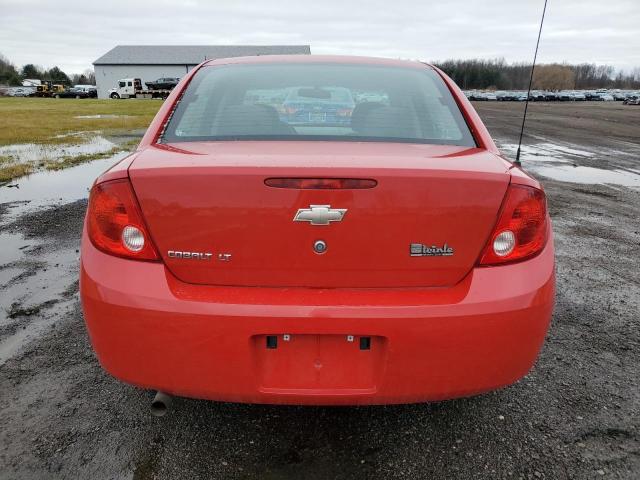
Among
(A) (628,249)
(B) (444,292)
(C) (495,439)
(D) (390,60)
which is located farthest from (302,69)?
(A) (628,249)

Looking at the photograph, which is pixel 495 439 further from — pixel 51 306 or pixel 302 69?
pixel 51 306

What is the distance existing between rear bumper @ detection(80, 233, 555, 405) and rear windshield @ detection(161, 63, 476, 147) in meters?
0.73

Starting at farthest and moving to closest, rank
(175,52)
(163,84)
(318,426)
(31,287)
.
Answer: (175,52) → (163,84) → (31,287) → (318,426)

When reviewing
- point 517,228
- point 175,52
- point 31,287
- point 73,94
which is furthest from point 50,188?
point 175,52

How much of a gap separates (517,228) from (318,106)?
1.27 meters

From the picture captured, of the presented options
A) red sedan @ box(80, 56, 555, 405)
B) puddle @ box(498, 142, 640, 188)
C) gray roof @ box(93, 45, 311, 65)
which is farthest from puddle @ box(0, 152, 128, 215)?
gray roof @ box(93, 45, 311, 65)

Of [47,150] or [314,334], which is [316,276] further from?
[47,150]

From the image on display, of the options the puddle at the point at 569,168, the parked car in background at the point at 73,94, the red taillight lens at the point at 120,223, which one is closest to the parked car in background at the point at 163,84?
the parked car in background at the point at 73,94

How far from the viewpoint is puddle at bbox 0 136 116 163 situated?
33.3 ft

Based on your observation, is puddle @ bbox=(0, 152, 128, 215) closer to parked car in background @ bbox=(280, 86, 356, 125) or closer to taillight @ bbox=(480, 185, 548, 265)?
parked car in background @ bbox=(280, 86, 356, 125)

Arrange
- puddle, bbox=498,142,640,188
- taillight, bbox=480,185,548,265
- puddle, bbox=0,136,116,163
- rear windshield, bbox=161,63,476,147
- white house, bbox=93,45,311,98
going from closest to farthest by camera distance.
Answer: taillight, bbox=480,185,548,265 < rear windshield, bbox=161,63,476,147 < puddle, bbox=498,142,640,188 < puddle, bbox=0,136,116,163 < white house, bbox=93,45,311,98

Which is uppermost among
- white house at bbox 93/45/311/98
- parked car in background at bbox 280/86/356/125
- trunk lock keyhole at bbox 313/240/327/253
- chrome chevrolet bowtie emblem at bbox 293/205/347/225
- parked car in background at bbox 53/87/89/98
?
parked car in background at bbox 280/86/356/125

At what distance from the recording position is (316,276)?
1.78 metres

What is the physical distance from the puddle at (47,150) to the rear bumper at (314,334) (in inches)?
367
